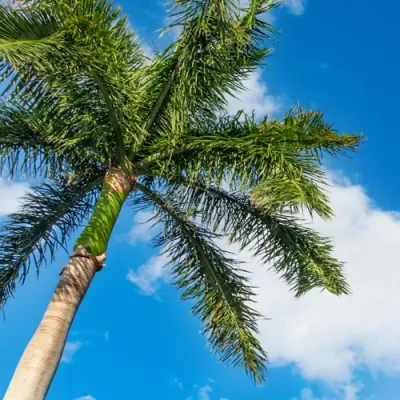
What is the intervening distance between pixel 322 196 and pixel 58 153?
4.44m

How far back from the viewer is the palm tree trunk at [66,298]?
634 centimetres

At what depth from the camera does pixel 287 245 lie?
32.2 feet

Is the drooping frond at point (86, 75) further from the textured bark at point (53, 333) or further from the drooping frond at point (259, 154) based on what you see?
the textured bark at point (53, 333)

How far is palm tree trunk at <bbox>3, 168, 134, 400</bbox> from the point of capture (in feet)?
20.8

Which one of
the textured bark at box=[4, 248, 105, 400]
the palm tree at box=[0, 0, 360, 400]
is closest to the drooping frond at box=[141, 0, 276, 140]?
the palm tree at box=[0, 0, 360, 400]

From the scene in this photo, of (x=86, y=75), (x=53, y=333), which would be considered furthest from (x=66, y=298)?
(x=86, y=75)

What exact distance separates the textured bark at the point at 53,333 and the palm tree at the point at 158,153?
0.05ft

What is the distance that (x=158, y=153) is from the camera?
8.90 meters

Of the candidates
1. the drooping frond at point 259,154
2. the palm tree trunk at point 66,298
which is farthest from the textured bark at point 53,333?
the drooping frond at point 259,154

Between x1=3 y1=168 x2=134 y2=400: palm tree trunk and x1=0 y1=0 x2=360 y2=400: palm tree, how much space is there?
0.06 ft

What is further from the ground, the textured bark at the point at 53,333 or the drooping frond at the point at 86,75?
the drooping frond at the point at 86,75

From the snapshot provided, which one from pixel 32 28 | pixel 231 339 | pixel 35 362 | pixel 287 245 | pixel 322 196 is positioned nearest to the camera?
pixel 35 362

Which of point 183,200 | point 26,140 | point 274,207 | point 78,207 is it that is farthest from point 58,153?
point 274,207

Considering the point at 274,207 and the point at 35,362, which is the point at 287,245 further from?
the point at 35,362
